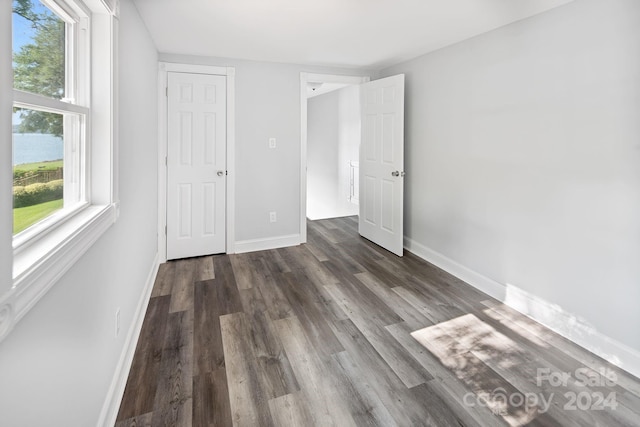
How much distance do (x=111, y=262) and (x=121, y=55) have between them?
1152 mm

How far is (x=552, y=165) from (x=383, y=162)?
1933 mm

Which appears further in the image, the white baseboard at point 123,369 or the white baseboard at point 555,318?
the white baseboard at point 555,318

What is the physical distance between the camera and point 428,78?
12.0ft

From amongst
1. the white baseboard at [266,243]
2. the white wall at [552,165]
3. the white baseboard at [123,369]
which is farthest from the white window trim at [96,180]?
the white wall at [552,165]

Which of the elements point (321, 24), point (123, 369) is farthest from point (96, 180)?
point (321, 24)

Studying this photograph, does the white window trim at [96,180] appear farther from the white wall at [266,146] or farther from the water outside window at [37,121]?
the white wall at [266,146]

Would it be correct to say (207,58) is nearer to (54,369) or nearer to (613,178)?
(54,369)

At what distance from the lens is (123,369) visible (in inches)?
72.6

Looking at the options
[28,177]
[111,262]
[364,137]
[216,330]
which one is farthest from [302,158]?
[28,177]

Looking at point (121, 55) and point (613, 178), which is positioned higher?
point (121, 55)

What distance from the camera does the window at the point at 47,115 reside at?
1.01 metres

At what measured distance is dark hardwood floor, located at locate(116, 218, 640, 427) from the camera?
1.68m

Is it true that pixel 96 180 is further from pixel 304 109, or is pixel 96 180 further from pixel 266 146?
pixel 304 109

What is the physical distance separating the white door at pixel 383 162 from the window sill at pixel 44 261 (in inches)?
123
